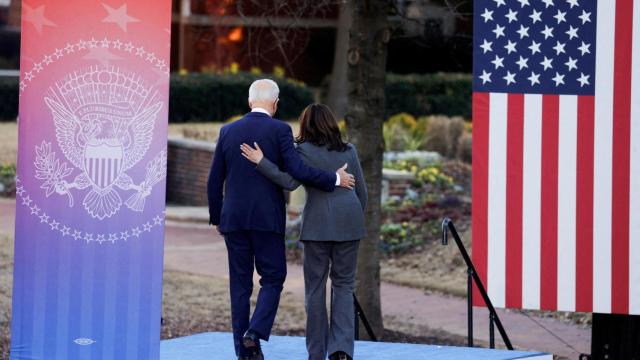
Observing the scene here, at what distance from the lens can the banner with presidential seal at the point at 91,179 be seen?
23.0 feet

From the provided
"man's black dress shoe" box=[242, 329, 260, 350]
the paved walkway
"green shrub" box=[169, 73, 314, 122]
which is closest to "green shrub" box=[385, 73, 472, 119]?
"green shrub" box=[169, 73, 314, 122]

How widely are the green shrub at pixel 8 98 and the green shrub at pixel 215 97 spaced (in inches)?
119

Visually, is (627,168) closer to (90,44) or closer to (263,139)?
(263,139)

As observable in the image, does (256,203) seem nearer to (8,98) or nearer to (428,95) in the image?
(8,98)

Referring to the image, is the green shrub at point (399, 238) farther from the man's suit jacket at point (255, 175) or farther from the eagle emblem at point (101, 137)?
the eagle emblem at point (101, 137)

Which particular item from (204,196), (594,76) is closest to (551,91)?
(594,76)

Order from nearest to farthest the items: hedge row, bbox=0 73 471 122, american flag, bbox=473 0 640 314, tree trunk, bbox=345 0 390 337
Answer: american flag, bbox=473 0 640 314, tree trunk, bbox=345 0 390 337, hedge row, bbox=0 73 471 122

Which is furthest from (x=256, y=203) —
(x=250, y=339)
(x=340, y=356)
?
(x=340, y=356)

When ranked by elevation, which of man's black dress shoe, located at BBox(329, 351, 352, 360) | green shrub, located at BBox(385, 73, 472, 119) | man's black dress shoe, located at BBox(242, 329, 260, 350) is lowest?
man's black dress shoe, located at BBox(329, 351, 352, 360)

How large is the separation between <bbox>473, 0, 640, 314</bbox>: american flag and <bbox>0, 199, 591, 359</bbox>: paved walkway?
2546 millimetres

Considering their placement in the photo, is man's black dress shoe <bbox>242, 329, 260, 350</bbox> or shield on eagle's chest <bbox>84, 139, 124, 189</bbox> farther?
man's black dress shoe <bbox>242, 329, 260, 350</bbox>

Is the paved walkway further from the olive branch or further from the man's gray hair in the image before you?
the olive branch

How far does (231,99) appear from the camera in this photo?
24500 millimetres

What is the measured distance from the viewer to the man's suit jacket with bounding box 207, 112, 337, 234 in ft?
24.7
